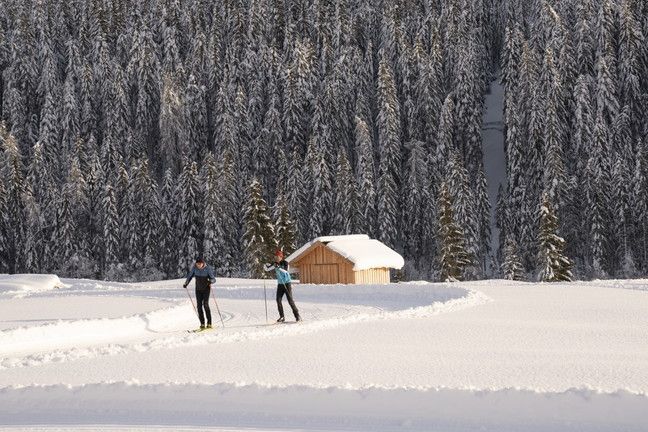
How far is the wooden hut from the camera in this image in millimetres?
40062

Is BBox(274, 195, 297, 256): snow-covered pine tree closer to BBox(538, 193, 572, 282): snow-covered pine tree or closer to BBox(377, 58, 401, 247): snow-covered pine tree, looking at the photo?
BBox(377, 58, 401, 247): snow-covered pine tree

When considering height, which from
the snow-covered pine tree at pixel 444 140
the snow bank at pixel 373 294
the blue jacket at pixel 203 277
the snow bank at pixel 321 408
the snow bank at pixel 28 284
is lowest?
the snow bank at pixel 321 408

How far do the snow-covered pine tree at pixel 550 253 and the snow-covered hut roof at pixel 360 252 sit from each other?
12783 millimetres

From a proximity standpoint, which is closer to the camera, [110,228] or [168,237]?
[110,228]

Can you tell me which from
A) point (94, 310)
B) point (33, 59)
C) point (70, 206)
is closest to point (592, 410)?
point (94, 310)

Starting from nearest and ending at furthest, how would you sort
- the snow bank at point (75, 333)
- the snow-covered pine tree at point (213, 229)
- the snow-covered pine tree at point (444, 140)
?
the snow bank at point (75, 333), the snow-covered pine tree at point (213, 229), the snow-covered pine tree at point (444, 140)

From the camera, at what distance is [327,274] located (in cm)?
4103

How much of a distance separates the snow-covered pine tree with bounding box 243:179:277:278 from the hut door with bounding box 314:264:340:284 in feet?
46.5

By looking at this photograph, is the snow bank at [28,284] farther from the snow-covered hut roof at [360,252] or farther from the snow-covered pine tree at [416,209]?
the snow-covered pine tree at [416,209]

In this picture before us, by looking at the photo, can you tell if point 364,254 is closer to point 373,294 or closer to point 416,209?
point 373,294

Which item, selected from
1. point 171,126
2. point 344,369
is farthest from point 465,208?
point 344,369

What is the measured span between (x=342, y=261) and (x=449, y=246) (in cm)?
1537

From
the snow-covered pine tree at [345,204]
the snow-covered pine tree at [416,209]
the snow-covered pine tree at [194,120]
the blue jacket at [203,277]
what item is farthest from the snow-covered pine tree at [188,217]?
the blue jacket at [203,277]

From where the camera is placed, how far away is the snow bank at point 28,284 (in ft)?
127
